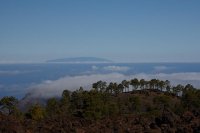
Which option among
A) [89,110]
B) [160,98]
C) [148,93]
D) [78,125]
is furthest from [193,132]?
[148,93]

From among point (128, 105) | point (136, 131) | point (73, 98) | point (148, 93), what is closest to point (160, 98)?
point (128, 105)

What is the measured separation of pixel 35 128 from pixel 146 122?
21.9 metres

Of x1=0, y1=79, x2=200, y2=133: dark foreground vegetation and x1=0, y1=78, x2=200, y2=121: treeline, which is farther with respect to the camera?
x1=0, y1=78, x2=200, y2=121: treeline

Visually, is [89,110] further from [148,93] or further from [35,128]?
[148,93]

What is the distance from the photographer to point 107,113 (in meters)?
113

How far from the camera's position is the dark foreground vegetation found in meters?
63.6

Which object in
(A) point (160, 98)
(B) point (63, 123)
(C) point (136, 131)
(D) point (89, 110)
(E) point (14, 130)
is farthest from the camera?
(A) point (160, 98)

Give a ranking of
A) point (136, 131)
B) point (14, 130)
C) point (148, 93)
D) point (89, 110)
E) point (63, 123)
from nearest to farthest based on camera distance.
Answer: point (14, 130) < point (136, 131) < point (63, 123) < point (89, 110) < point (148, 93)

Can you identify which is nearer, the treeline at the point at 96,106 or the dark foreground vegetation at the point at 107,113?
the dark foreground vegetation at the point at 107,113

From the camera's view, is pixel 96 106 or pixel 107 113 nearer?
pixel 96 106

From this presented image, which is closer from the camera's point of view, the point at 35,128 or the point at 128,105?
the point at 35,128

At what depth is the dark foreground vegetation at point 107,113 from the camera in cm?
6363

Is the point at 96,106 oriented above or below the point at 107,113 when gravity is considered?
above

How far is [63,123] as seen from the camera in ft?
227
